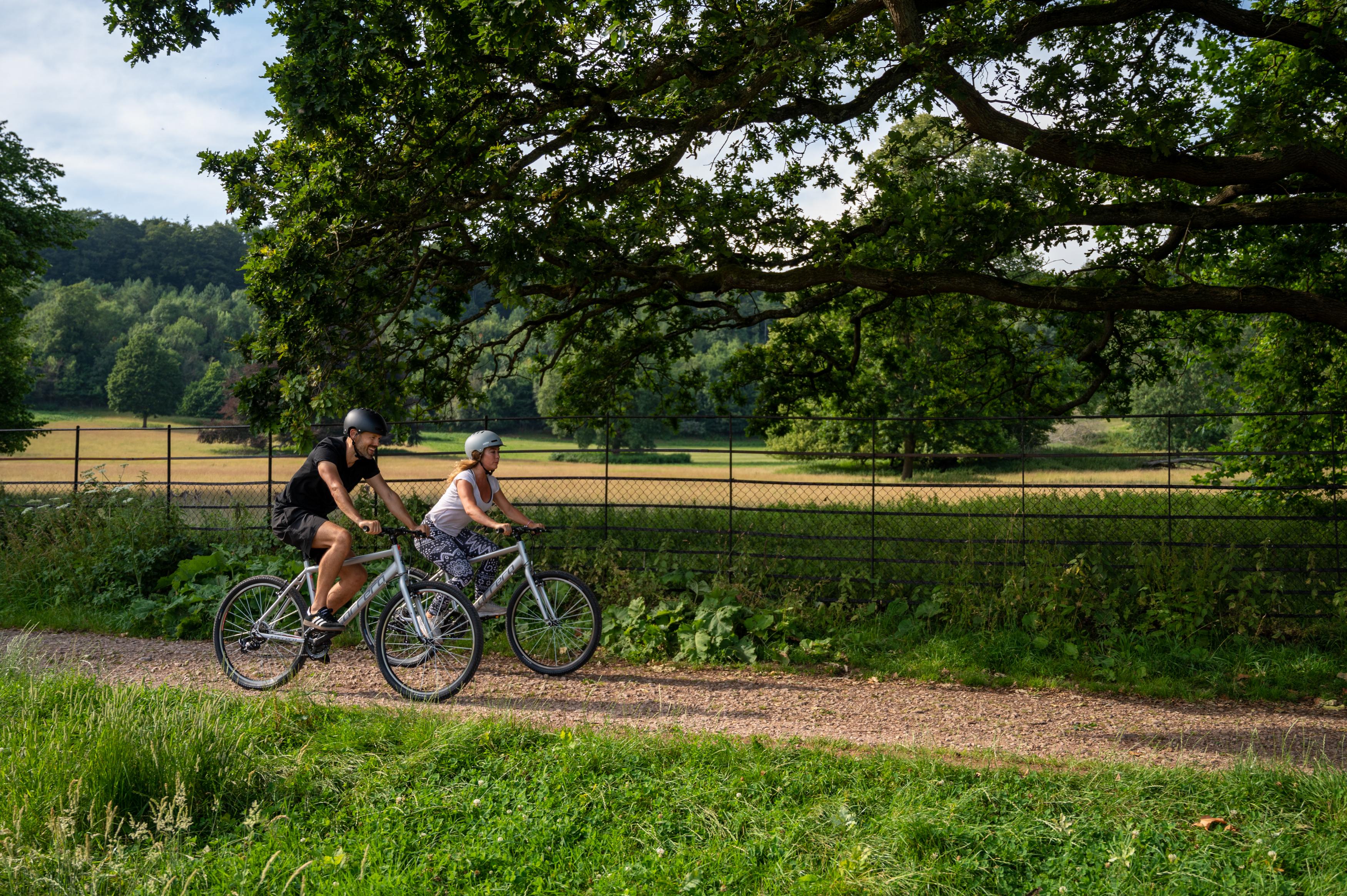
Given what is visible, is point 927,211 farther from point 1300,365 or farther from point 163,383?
point 163,383

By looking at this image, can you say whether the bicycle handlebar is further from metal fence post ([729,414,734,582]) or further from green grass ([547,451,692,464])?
green grass ([547,451,692,464])

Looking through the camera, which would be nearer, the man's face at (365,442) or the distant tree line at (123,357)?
the man's face at (365,442)

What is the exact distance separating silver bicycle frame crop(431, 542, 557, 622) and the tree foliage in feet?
7.74

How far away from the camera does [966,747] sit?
529cm

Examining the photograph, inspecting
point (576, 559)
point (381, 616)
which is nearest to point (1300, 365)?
point (576, 559)

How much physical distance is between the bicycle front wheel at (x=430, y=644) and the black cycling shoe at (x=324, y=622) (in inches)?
11.8

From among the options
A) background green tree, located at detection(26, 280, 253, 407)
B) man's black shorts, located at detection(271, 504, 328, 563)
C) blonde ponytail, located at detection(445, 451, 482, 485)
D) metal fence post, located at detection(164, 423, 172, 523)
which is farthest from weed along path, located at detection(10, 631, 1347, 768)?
background green tree, located at detection(26, 280, 253, 407)

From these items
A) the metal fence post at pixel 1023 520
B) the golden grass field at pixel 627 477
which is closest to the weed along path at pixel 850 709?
the metal fence post at pixel 1023 520

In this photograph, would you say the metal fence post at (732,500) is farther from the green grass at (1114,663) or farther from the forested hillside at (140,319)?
the forested hillside at (140,319)

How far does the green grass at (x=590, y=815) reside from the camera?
3.46 m

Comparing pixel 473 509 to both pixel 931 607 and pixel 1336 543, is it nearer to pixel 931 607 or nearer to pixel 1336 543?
pixel 931 607

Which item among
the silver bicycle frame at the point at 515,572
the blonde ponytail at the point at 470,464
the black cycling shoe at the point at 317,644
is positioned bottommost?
the black cycling shoe at the point at 317,644

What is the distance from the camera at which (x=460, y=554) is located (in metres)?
6.83

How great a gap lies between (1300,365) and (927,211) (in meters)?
6.61
